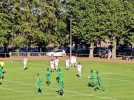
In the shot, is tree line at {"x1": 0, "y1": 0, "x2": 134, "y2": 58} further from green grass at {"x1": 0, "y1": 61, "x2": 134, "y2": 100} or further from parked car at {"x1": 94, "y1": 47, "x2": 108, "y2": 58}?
green grass at {"x1": 0, "y1": 61, "x2": 134, "y2": 100}

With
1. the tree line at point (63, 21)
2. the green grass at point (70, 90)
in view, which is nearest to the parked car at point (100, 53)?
the tree line at point (63, 21)

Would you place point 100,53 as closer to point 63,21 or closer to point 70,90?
point 63,21

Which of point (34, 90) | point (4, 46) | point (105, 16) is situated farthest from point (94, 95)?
point (4, 46)

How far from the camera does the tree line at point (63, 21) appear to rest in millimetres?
86375

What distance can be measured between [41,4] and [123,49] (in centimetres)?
2072

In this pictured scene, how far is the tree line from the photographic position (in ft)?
283

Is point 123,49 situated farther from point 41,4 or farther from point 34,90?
point 34,90

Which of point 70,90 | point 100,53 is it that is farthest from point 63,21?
point 70,90

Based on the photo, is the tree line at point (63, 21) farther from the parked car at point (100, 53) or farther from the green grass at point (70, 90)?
the green grass at point (70, 90)

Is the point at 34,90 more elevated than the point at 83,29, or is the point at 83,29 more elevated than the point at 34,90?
the point at 83,29

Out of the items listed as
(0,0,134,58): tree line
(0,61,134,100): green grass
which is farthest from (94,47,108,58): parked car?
(0,61,134,100): green grass

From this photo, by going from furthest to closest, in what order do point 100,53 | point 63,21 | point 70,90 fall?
1. point 100,53
2. point 63,21
3. point 70,90

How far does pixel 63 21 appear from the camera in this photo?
94938 millimetres

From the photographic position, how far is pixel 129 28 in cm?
8706
